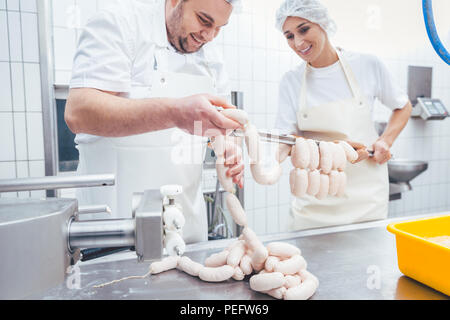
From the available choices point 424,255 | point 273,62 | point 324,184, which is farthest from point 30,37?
point 424,255

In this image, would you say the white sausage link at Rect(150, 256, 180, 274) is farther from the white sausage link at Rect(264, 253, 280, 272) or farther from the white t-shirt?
the white t-shirt

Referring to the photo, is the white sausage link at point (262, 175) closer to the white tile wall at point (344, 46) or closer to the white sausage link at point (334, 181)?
the white sausage link at point (334, 181)

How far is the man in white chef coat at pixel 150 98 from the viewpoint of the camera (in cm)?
94

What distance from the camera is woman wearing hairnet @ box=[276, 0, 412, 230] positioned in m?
1.69

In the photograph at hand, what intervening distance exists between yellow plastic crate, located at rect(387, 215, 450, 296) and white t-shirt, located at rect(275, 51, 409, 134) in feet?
2.96

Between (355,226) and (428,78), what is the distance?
291cm

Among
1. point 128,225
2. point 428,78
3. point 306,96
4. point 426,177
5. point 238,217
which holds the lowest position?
point 426,177

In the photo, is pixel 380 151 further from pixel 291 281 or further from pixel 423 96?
pixel 423 96

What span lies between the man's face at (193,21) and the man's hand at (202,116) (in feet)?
1.50

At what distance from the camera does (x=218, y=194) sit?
2.45m

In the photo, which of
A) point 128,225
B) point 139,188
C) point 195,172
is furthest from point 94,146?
point 128,225

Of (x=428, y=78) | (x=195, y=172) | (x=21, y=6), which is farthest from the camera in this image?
(x=428, y=78)
